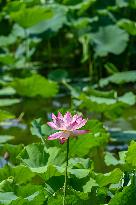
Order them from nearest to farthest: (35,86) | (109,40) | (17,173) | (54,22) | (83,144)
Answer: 1. (17,173)
2. (83,144)
3. (35,86)
4. (109,40)
5. (54,22)

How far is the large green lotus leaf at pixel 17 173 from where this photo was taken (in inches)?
73.2

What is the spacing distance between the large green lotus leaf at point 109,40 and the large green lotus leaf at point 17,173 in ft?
6.27

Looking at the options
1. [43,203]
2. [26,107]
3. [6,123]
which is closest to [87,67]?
[26,107]

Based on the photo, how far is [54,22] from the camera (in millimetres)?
4023

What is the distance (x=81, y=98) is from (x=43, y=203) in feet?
3.69

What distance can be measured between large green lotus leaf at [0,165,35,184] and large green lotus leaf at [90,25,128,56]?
6.27 ft

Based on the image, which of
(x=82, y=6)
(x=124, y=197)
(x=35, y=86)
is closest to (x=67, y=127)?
(x=124, y=197)

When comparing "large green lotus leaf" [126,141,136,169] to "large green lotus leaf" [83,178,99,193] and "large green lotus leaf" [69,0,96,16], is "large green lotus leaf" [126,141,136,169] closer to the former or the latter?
"large green lotus leaf" [83,178,99,193]

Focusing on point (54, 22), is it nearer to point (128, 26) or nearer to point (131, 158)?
point (128, 26)

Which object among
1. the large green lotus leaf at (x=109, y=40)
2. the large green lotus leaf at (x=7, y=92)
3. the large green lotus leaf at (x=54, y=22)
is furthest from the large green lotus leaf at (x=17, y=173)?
the large green lotus leaf at (x=54, y=22)

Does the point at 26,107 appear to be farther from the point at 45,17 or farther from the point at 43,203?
the point at 43,203

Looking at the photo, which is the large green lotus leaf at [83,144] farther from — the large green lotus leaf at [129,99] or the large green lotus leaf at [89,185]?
the large green lotus leaf at [129,99]

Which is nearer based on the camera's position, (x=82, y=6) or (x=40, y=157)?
(x=40, y=157)

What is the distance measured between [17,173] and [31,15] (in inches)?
76.6
